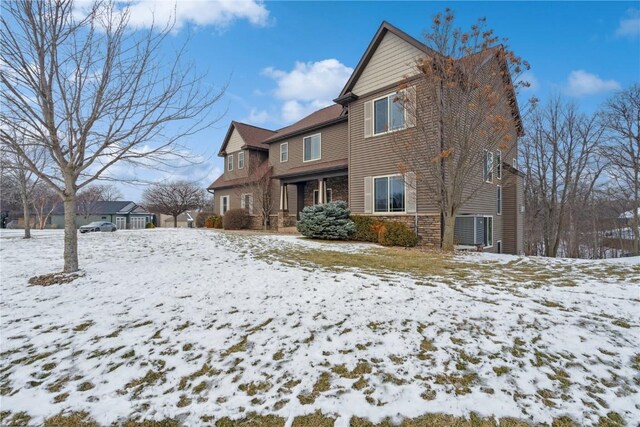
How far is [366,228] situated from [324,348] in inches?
387

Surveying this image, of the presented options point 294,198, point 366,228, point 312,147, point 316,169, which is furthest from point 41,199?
point 366,228

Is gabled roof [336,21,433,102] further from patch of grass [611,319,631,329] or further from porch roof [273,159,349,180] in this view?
patch of grass [611,319,631,329]

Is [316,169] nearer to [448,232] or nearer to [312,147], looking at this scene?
[312,147]

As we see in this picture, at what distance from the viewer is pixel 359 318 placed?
4.12m

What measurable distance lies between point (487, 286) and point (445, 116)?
6.83m

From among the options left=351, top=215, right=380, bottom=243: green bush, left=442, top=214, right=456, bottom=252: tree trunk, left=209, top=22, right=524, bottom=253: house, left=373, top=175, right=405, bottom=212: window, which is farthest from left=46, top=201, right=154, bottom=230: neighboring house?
left=442, top=214, right=456, bottom=252: tree trunk

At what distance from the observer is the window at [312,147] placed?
59.7ft

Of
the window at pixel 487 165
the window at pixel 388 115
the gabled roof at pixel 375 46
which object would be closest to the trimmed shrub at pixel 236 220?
the gabled roof at pixel 375 46

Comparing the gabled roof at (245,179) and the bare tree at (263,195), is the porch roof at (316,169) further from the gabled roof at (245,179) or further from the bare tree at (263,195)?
the gabled roof at (245,179)

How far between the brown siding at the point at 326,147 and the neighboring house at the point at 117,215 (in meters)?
41.6

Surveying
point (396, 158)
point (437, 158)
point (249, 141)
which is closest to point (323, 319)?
point (437, 158)

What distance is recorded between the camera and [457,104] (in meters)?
10.1

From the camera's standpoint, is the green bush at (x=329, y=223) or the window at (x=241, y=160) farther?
the window at (x=241, y=160)

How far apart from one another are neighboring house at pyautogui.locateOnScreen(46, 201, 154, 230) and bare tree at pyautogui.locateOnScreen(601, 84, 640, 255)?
58414 mm
